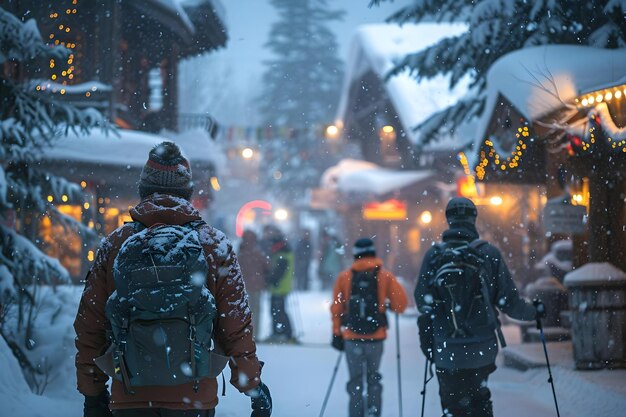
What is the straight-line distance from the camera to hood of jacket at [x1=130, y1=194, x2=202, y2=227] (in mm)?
3418

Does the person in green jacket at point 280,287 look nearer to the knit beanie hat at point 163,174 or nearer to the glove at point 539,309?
the glove at point 539,309

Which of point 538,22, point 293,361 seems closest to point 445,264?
point 293,361

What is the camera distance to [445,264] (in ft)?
17.9

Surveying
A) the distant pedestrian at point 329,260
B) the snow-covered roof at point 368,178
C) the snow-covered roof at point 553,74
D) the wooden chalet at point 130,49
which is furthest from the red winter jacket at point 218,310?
the distant pedestrian at point 329,260

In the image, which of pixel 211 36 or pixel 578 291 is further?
pixel 211 36

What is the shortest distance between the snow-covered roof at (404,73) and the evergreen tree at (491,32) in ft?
17.2

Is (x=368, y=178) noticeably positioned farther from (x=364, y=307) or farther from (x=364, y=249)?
(x=364, y=307)

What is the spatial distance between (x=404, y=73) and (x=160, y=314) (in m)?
17.2

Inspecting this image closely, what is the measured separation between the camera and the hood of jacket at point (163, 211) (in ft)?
11.2

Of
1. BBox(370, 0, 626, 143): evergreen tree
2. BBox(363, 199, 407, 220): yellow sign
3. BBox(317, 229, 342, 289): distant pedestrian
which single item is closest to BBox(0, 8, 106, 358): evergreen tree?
BBox(370, 0, 626, 143): evergreen tree

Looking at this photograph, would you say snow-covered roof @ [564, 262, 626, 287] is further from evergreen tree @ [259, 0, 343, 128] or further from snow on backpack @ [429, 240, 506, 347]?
evergreen tree @ [259, 0, 343, 128]

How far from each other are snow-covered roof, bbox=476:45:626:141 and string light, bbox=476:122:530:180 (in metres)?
1.15

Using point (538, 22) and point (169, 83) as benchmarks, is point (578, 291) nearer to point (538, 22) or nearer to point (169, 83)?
point (538, 22)

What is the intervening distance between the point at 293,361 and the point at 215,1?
11671 millimetres
